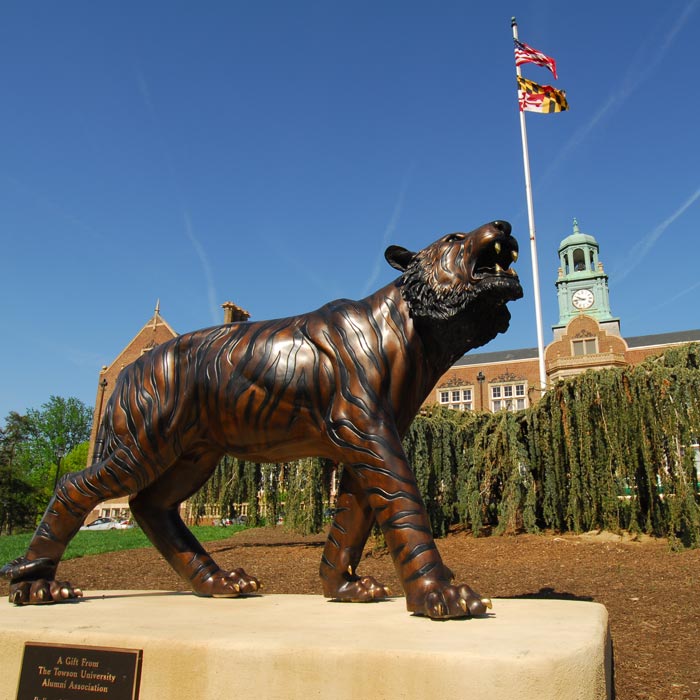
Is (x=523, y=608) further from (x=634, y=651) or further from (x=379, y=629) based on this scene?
(x=634, y=651)

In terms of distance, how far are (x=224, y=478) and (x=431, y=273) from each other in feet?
33.6

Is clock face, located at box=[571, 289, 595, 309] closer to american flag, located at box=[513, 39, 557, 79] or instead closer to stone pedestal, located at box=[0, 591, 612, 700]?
american flag, located at box=[513, 39, 557, 79]

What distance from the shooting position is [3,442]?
41.4m

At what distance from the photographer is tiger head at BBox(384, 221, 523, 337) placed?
272 centimetres

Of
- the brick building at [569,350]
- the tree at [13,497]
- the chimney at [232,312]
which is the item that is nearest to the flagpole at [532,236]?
the chimney at [232,312]

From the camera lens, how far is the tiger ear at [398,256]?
121 inches

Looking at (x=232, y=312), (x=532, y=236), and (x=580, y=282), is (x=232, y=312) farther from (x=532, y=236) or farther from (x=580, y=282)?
(x=580, y=282)

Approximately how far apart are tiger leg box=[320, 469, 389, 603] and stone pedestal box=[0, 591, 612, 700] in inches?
18.5

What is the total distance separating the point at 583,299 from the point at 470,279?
42420mm

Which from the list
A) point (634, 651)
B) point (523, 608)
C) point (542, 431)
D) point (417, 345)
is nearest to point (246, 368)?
point (417, 345)

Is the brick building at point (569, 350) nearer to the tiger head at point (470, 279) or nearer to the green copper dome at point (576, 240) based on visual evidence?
the green copper dome at point (576, 240)

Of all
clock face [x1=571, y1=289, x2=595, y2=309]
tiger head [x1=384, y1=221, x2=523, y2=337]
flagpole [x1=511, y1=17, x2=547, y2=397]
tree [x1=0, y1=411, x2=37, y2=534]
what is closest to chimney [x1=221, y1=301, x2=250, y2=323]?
flagpole [x1=511, y1=17, x2=547, y2=397]

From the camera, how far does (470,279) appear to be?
275 centimetres

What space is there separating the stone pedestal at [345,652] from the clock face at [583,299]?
42.2 m
